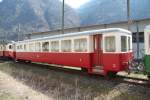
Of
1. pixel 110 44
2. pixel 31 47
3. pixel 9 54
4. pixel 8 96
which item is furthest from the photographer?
pixel 9 54

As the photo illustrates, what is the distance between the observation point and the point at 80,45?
18328 millimetres

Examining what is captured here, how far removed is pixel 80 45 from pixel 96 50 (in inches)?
62.3

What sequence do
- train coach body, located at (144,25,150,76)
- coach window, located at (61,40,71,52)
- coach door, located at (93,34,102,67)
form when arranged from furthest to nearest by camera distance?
coach window, located at (61,40,71,52) → coach door, located at (93,34,102,67) → train coach body, located at (144,25,150,76)

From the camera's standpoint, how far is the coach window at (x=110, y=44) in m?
15.7

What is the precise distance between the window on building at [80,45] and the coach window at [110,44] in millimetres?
2002

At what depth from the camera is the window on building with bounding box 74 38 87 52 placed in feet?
58.5

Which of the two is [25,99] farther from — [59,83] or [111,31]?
[111,31]

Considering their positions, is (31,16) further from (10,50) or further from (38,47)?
(38,47)

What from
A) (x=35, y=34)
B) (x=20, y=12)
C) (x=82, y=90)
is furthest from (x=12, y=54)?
(x=20, y=12)

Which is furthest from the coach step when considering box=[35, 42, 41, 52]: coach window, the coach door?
box=[35, 42, 41, 52]: coach window

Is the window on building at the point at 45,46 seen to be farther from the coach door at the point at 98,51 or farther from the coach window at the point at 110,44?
the coach window at the point at 110,44

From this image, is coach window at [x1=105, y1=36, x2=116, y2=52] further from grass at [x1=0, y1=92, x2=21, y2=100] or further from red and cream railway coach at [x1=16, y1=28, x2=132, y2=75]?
grass at [x1=0, y1=92, x2=21, y2=100]

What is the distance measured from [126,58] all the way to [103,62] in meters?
1.33

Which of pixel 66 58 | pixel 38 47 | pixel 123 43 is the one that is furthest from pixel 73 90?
pixel 38 47
